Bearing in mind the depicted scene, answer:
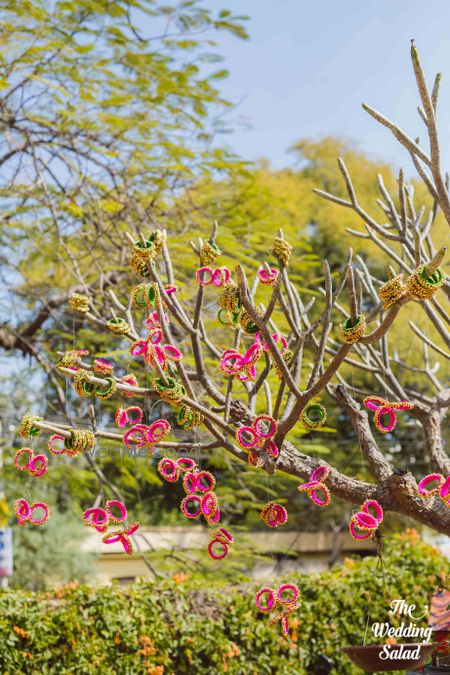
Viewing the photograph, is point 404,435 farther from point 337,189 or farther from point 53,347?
point 53,347

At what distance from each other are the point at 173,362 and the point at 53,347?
15.1 ft

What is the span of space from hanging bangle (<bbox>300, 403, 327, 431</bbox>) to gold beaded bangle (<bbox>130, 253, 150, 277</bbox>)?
711 millimetres

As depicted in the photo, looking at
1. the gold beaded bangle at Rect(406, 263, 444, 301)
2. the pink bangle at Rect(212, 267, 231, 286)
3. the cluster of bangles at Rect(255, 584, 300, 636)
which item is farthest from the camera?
the pink bangle at Rect(212, 267, 231, 286)

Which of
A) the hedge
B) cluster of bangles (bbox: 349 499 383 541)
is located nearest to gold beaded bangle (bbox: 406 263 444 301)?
cluster of bangles (bbox: 349 499 383 541)

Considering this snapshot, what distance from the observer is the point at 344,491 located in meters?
2.74

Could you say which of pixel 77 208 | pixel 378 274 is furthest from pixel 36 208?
pixel 378 274

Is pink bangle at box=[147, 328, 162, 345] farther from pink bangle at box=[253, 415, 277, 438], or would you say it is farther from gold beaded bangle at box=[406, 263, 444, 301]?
gold beaded bangle at box=[406, 263, 444, 301]

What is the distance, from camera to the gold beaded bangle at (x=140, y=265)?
2.59m

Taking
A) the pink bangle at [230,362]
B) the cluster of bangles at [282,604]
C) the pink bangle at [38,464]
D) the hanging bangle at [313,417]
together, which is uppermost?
the pink bangle at [230,362]

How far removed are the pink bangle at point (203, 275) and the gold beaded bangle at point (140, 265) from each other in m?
0.20

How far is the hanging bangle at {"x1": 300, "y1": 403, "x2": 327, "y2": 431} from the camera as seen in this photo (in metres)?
2.57

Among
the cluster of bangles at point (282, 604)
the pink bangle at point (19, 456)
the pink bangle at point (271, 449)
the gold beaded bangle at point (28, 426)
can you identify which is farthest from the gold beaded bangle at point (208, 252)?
the cluster of bangles at point (282, 604)

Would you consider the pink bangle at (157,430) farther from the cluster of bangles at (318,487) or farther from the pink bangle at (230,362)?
the cluster of bangles at (318,487)

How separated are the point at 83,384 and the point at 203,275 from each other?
601 millimetres
